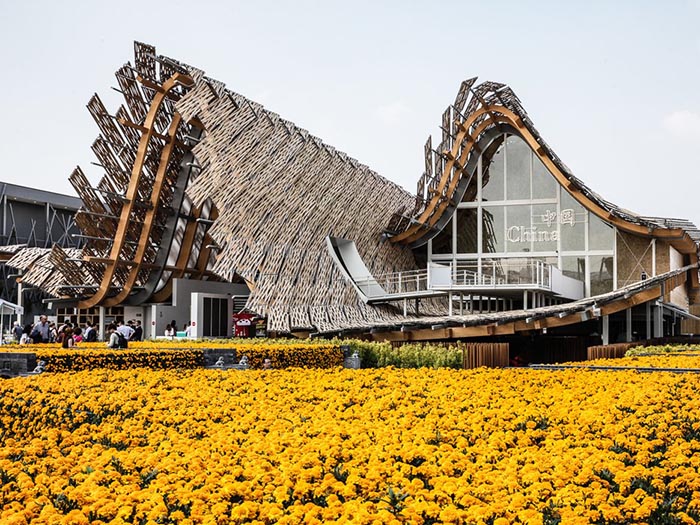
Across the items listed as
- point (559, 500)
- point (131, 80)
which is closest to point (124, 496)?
point (559, 500)

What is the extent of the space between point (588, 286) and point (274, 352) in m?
18.5

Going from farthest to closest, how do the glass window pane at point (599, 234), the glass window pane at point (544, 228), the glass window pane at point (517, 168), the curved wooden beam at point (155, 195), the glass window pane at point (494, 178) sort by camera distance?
1. the glass window pane at point (494, 178)
2. the glass window pane at point (517, 168)
3. the glass window pane at point (544, 228)
4. the glass window pane at point (599, 234)
5. the curved wooden beam at point (155, 195)

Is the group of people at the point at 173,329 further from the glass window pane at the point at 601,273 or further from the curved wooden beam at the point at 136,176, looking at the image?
the glass window pane at the point at 601,273

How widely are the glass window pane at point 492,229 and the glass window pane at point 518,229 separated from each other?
0.29 meters

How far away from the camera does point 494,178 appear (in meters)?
33.8

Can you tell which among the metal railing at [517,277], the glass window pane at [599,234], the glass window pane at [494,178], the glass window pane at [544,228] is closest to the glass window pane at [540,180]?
the glass window pane at [544,228]

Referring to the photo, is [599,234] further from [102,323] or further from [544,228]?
[102,323]

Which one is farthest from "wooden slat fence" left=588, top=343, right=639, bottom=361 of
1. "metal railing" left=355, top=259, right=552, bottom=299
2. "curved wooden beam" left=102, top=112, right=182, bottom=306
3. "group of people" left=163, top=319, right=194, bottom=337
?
"curved wooden beam" left=102, top=112, right=182, bottom=306

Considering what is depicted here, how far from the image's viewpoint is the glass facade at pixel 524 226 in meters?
32.3

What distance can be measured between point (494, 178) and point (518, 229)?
235cm

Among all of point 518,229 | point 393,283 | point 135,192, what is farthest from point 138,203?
point 518,229

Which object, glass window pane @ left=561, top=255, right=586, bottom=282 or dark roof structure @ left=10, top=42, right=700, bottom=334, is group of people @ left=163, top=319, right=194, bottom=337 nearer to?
dark roof structure @ left=10, top=42, right=700, bottom=334

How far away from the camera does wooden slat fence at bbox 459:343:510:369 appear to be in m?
19.8

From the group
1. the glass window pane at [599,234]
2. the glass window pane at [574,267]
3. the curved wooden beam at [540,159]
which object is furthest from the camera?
the glass window pane at [574,267]
